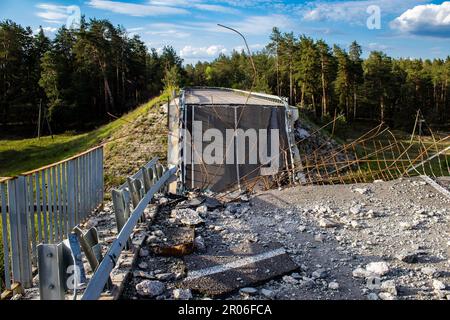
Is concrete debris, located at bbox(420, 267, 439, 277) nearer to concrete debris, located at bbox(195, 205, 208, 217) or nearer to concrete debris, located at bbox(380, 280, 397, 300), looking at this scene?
concrete debris, located at bbox(380, 280, 397, 300)

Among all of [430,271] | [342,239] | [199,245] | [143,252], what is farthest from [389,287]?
[143,252]

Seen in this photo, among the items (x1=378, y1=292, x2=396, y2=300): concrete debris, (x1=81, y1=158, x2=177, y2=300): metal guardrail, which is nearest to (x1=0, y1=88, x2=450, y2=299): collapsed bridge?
(x1=81, y1=158, x2=177, y2=300): metal guardrail

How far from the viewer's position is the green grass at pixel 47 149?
78.1 ft

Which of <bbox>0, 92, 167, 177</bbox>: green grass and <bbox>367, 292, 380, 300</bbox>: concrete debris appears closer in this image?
<bbox>367, 292, 380, 300</bbox>: concrete debris

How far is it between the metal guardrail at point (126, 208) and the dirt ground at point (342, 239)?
0.43 meters

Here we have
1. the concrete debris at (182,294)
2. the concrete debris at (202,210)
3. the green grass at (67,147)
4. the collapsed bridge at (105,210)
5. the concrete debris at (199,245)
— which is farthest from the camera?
the green grass at (67,147)

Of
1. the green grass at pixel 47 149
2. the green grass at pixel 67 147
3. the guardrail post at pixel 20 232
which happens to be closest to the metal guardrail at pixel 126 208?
the guardrail post at pixel 20 232

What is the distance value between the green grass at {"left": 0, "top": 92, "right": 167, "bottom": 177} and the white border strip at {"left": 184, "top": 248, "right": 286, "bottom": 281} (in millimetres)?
17252

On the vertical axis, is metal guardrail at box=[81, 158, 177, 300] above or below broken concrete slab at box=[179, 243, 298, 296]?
above

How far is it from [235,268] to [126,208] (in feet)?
5.11

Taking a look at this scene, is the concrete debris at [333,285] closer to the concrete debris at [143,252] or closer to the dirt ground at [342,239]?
the dirt ground at [342,239]

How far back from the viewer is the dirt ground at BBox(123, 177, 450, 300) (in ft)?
13.5

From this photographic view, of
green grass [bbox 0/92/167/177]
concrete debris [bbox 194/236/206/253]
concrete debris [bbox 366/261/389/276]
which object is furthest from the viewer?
green grass [bbox 0/92/167/177]

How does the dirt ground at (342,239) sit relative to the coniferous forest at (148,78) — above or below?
below
